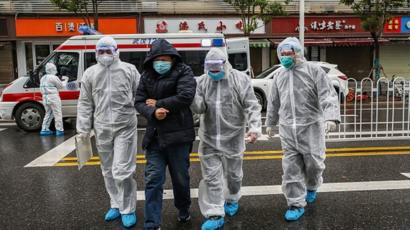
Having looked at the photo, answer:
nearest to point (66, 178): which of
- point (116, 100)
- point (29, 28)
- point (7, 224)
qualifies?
point (7, 224)

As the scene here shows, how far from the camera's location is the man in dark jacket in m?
4.07

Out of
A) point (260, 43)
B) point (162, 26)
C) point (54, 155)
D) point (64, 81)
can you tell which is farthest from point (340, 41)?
point (54, 155)

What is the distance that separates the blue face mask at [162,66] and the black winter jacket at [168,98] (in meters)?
0.04

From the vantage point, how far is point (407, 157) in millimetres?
7203

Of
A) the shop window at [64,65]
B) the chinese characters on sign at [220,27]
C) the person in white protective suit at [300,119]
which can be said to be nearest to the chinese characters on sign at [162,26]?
the chinese characters on sign at [220,27]

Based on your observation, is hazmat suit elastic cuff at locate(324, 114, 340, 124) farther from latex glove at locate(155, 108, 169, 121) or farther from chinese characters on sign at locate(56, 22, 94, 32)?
chinese characters on sign at locate(56, 22, 94, 32)

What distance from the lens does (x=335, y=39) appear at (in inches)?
844

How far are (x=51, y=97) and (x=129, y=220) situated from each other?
6.40 m

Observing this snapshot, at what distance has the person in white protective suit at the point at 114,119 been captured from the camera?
4.39 meters

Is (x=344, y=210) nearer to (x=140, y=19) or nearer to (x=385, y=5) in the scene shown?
(x=385, y=5)

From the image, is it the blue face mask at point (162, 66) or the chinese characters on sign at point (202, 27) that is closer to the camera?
the blue face mask at point (162, 66)

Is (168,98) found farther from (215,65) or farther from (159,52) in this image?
(215,65)

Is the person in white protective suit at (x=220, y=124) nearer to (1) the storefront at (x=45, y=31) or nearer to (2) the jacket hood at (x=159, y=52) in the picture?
(2) the jacket hood at (x=159, y=52)

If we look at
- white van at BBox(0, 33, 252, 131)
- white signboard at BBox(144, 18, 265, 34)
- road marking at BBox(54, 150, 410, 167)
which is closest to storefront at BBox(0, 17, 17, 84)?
white signboard at BBox(144, 18, 265, 34)
